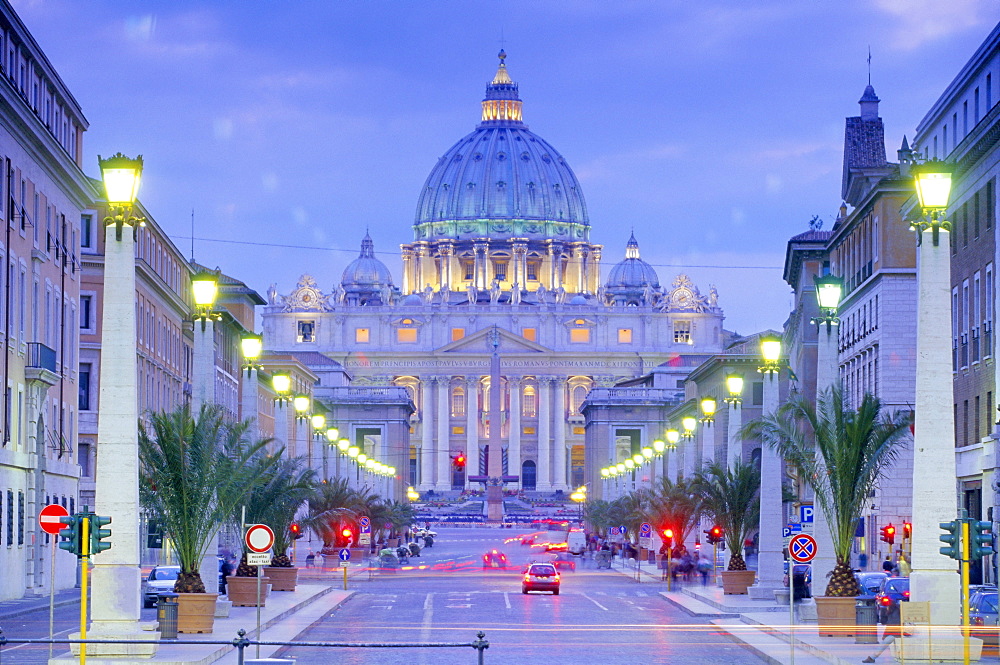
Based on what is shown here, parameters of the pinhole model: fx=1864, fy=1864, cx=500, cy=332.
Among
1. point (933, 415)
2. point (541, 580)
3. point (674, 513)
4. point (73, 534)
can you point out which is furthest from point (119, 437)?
point (674, 513)

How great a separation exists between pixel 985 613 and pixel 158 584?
70.1 feet

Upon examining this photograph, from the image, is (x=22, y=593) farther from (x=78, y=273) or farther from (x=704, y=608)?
(x=704, y=608)

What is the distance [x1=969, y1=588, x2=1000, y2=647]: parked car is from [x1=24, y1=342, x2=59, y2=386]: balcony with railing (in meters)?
28.7

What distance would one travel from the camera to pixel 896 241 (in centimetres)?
6706

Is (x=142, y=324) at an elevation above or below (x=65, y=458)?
above

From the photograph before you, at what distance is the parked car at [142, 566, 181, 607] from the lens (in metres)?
43.6

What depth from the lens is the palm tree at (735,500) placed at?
5262 cm

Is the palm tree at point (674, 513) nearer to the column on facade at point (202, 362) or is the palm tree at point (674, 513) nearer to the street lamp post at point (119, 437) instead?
the column on facade at point (202, 362)

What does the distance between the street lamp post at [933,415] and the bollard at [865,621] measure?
6.09 m

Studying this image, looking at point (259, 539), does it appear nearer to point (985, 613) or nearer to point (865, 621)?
point (865, 621)

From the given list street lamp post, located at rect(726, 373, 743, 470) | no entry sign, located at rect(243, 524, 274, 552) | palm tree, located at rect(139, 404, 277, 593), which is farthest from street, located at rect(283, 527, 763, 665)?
street lamp post, located at rect(726, 373, 743, 470)

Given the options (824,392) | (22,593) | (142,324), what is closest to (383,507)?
(142,324)

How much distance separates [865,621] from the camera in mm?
32500

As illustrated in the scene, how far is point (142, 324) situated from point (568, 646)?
1723 inches
